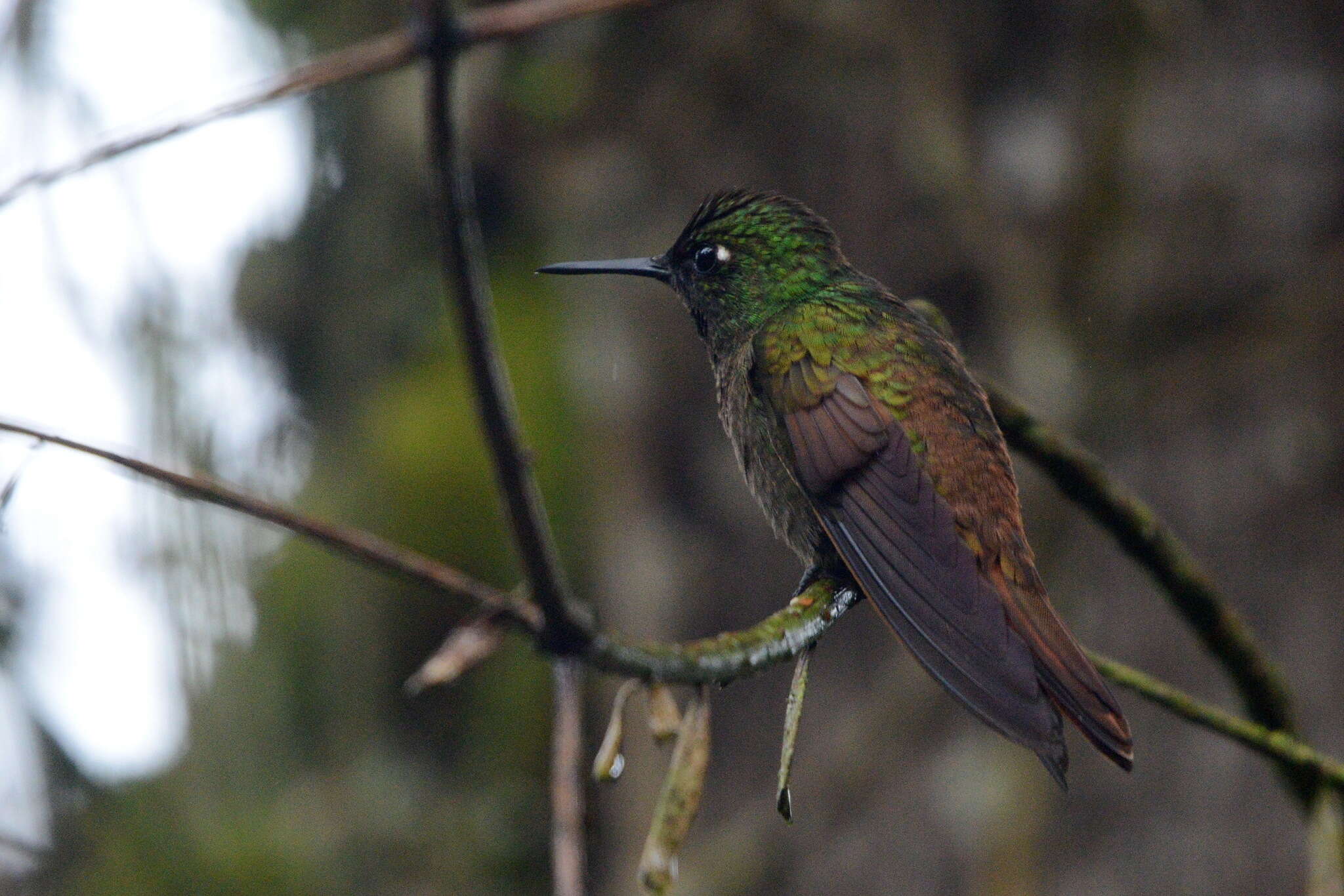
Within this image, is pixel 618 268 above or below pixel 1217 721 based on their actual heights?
above

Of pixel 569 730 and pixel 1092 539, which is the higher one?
pixel 1092 539

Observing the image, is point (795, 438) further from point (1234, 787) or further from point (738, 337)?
point (1234, 787)

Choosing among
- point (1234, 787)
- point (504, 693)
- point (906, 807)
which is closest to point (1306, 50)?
point (1234, 787)

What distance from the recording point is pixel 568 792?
812 mm

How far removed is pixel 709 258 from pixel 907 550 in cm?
106

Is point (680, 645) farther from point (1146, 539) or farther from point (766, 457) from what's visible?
point (766, 457)

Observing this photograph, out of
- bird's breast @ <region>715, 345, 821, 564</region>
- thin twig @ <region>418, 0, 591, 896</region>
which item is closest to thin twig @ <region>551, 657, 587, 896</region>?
thin twig @ <region>418, 0, 591, 896</region>

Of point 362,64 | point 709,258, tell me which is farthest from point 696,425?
point 362,64

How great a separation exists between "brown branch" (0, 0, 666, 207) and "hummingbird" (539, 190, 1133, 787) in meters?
1.04

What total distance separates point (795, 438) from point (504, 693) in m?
3.86

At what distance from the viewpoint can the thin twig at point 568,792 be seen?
30.2 inches

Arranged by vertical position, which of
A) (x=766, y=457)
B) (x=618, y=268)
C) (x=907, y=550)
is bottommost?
(x=907, y=550)

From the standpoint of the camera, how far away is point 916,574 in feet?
7.06

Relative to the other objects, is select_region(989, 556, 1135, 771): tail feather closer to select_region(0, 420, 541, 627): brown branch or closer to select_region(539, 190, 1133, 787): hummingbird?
select_region(539, 190, 1133, 787): hummingbird
